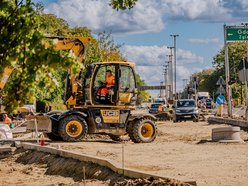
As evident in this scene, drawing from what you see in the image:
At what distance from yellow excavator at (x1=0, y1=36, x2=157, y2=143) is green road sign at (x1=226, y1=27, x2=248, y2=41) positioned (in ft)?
51.2

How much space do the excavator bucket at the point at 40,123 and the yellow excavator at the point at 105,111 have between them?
21 centimetres

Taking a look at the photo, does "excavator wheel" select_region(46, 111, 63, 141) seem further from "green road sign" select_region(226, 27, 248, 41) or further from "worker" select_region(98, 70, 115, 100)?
"green road sign" select_region(226, 27, 248, 41)

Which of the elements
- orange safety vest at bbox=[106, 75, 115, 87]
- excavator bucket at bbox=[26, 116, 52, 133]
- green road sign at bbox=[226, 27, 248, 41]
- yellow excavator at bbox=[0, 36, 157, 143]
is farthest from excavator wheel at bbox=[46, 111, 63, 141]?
green road sign at bbox=[226, 27, 248, 41]

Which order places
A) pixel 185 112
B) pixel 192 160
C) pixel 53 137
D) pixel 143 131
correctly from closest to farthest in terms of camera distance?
pixel 192 160 → pixel 143 131 → pixel 53 137 → pixel 185 112

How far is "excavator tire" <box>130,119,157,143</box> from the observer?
1035 inches

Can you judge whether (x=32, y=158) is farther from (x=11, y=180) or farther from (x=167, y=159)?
(x=167, y=159)

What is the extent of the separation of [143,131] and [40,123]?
3770 millimetres

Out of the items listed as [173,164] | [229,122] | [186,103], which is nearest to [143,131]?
[173,164]

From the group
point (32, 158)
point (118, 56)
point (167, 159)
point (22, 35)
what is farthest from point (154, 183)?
point (118, 56)

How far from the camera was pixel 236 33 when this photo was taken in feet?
137

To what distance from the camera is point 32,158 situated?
22.1m

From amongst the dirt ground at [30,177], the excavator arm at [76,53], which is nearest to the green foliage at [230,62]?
the excavator arm at [76,53]

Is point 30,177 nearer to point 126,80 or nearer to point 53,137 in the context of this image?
point 126,80

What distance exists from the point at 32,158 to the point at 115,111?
5.03 metres
